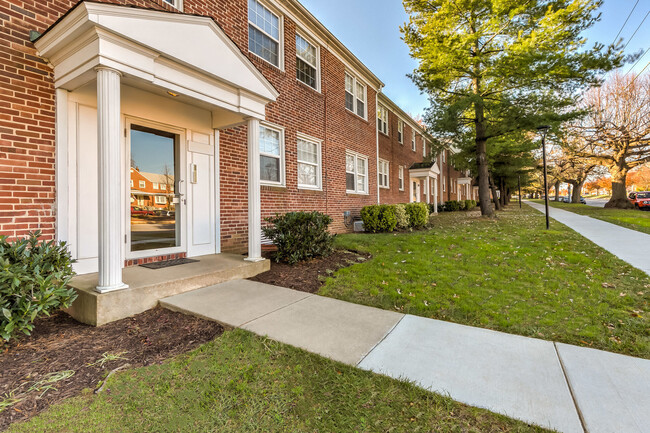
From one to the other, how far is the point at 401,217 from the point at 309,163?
13.2ft

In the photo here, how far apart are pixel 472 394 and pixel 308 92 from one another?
8.73 m

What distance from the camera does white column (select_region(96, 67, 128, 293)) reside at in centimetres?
326

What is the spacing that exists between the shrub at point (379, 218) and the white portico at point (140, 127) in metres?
5.63

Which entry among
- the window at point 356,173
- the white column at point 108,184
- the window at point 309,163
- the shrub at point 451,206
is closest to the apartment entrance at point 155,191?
the white column at point 108,184

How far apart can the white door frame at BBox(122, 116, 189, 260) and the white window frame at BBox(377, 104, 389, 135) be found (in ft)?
37.5

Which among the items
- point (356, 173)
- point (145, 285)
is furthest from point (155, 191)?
point (356, 173)

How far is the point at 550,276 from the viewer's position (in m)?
4.77

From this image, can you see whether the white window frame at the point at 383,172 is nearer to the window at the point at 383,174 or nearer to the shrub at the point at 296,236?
the window at the point at 383,174

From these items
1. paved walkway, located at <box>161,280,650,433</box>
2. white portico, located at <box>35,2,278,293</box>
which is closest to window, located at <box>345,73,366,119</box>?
white portico, located at <box>35,2,278,293</box>

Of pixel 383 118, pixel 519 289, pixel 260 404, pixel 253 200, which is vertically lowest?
pixel 260 404

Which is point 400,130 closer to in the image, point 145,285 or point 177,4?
point 177,4

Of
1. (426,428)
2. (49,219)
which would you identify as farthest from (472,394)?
(49,219)

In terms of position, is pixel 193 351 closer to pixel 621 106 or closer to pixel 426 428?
pixel 426 428

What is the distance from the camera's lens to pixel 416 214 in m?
11.5
